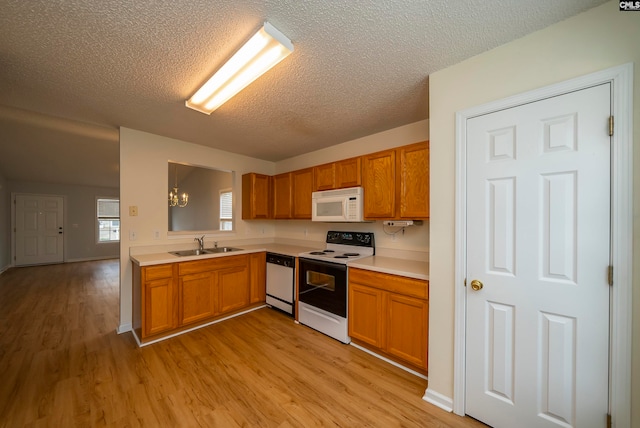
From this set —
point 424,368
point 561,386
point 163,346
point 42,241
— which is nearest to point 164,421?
point 163,346

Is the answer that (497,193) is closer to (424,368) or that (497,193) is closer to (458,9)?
(458,9)

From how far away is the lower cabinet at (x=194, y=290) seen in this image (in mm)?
2443

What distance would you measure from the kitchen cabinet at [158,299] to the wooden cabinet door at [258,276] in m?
0.98

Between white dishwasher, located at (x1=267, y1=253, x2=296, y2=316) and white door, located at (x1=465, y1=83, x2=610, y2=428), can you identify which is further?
white dishwasher, located at (x1=267, y1=253, x2=296, y2=316)

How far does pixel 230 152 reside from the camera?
3791mm

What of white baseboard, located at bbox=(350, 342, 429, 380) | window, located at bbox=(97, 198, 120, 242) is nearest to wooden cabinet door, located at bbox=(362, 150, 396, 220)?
white baseboard, located at bbox=(350, 342, 429, 380)

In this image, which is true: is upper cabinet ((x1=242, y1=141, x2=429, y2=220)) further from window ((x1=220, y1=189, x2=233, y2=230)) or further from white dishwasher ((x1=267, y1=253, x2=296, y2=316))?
window ((x1=220, y1=189, x2=233, y2=230))

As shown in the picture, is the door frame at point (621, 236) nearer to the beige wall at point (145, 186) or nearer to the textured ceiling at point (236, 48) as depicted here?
the textured ceiling at point (236, 48)

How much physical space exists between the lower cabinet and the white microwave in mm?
1165

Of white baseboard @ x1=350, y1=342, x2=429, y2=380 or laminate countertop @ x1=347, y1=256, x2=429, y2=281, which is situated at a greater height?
laminate countertop @ x1=347, y1=256, x2=429, y2=281

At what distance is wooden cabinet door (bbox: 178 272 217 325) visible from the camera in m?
2.67

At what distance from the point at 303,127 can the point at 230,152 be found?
63.6 inches

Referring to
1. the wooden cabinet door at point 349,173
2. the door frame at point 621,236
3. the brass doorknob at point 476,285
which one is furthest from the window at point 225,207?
the door frame at point 621,236

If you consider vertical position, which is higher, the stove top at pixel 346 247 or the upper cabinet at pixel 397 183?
the upper cabinet at pixel 397 183
